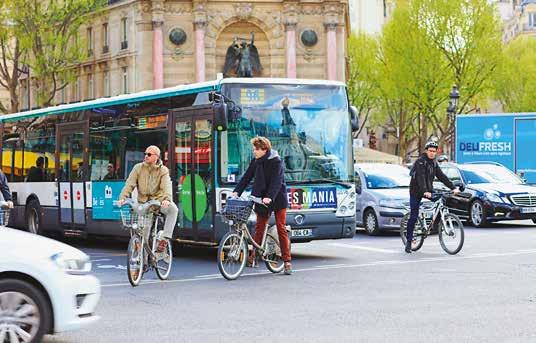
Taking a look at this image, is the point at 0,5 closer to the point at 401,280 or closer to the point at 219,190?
the point at 219,190

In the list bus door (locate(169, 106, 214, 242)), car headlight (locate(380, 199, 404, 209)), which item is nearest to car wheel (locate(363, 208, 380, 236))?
car headlight (locate(380, 199, 404, 209))

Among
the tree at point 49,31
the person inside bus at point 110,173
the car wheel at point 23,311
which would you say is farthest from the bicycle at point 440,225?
the tree at point 49,31

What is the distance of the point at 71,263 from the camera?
8828 millimetres

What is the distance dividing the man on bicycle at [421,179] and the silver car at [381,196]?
4.79 m

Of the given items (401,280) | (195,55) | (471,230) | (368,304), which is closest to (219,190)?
(401,280)

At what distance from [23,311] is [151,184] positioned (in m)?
5.87

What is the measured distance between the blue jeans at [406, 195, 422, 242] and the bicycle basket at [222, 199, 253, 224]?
4.79 metres

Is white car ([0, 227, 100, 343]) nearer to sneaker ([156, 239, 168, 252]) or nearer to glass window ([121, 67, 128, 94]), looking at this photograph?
sneaker ([156, 239, 168, 252])

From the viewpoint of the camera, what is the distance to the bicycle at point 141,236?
541 inches

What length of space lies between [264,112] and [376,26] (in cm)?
8720

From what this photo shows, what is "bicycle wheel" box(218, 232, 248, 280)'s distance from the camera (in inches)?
565

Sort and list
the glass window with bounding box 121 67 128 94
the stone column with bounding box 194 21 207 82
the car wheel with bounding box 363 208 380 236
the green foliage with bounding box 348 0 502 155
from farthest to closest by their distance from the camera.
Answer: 1. the glass window with bounding box 121 67 128 94
2. the stone column with bounding box 194 21 207 82
3. the green foliage with bounding box 348 0 502 155
4. the car wheel with bounding box 363 208 380 236

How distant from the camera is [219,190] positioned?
16875 millimetres

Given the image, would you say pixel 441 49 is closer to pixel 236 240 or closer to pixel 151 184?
pixel 236 240
